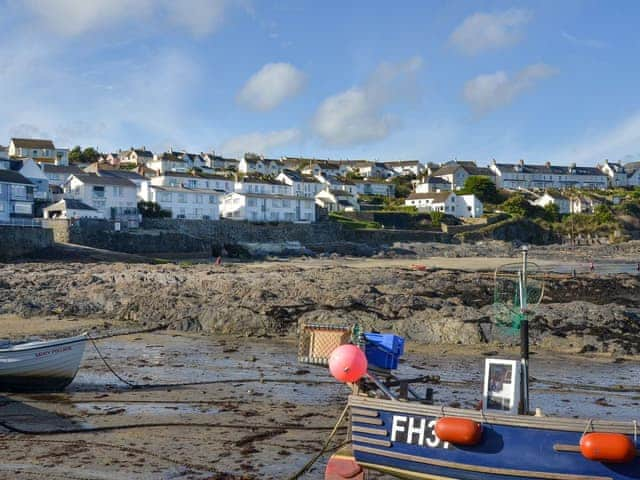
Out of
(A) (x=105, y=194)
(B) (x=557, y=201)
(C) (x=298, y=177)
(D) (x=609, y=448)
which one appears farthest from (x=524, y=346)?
(B) (x=557, y=201)

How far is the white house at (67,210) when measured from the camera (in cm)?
6125

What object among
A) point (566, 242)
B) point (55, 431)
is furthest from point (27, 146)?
Answer: point (55, 431)

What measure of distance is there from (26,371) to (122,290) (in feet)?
46.8

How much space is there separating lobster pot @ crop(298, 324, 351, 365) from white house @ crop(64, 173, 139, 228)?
6016 cm

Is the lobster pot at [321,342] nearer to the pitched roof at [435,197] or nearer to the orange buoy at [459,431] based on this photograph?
the orange buoy at [459,431]

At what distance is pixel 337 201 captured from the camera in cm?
9994

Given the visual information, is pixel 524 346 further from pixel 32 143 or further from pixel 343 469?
pixel 32 143

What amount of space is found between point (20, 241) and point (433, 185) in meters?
85.3

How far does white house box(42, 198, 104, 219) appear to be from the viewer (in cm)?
6125

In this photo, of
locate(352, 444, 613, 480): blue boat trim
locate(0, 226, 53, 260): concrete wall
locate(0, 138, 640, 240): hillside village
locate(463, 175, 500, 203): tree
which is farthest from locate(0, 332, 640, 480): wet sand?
locate(463, 175, 500, 203): tree

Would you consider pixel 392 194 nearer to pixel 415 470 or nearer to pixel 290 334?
pixel 290 334

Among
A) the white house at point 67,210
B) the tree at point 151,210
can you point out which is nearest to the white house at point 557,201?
the tree at point 151,210

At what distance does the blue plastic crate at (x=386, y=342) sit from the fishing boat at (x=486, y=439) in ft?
3.31

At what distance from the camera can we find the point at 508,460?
26.1ft
